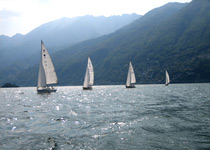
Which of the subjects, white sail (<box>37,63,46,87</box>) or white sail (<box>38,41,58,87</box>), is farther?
white sail (<box>38,41,58,87</box>)

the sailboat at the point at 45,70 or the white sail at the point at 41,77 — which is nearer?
the white sail at the point at 41,77

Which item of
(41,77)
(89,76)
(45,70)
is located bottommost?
(41,77)

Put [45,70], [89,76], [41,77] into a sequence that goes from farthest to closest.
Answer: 1. [89,76]
2. [41,77]
3. [45,70]

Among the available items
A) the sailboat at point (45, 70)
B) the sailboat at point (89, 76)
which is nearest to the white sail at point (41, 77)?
the sailboat at point (45, 70)

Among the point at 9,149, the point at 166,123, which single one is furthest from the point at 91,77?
the point at 9,149

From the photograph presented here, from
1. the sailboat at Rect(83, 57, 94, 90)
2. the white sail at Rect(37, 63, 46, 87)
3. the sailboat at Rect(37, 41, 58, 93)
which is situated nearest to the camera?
the white sail at Rect(37, 63, 46, 87)

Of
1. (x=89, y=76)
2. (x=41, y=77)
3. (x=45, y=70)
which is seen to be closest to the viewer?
(x=45, y=70)

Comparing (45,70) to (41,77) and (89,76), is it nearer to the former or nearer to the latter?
(41,77)

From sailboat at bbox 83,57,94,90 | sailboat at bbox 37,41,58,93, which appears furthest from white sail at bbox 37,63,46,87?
sailboat at bbox 83,57,94,90

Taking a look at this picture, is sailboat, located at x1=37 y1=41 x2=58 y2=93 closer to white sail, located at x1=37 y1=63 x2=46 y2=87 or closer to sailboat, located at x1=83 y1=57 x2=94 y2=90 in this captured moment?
white sail, located at x1=37 y1=63 x2=46 y2=87

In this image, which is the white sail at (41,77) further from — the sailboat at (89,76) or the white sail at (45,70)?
the sailboat at (89,76)

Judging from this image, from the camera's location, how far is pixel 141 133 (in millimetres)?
19172

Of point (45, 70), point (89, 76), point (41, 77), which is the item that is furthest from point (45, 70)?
point (89, 76)

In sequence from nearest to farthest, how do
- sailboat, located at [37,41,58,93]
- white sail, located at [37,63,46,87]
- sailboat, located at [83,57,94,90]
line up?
white sail, located at [37,63,46,87]
sailboat, located at [37,41,58,93]
sailboat, located at [83,57,94,90]
